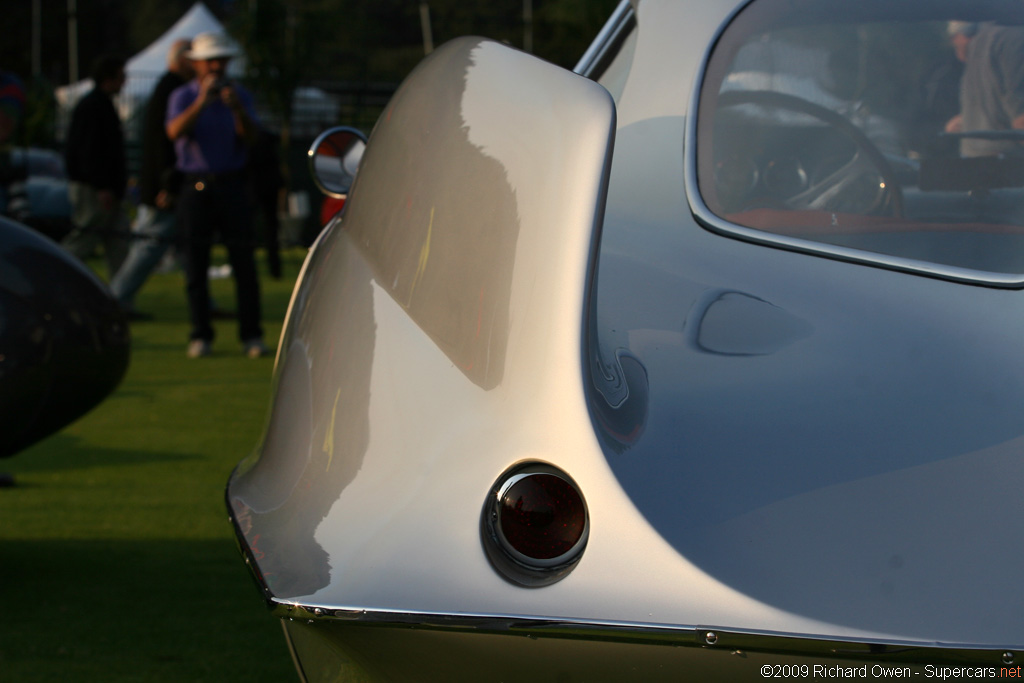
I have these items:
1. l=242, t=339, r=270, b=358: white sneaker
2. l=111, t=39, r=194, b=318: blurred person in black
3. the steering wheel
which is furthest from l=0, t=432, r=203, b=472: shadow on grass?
the steering wheel

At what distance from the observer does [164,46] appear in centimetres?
2494

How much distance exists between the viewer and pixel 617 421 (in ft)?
3.57

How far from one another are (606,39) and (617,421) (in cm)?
133

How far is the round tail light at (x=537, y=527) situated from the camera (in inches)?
40.2

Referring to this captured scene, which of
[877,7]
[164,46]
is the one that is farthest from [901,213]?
[164,46]

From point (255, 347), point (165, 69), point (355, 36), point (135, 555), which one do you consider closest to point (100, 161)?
point (255, 347)

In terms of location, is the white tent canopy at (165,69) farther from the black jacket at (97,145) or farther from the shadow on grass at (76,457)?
the shadow on grass at (76,457)

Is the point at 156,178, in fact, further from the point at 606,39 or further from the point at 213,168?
the point at 606,39

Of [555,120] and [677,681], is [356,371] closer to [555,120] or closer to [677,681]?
[555,120]

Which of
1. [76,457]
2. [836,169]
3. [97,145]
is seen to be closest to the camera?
[836,169]

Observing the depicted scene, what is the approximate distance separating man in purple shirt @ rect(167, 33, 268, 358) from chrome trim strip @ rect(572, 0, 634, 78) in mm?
4005

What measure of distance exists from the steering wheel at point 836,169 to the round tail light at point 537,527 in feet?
2.89

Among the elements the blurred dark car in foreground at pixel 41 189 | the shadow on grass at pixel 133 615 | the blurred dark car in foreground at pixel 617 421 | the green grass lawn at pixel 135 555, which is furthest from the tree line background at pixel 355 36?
the blurred dark car in foreground at pixel 617 421

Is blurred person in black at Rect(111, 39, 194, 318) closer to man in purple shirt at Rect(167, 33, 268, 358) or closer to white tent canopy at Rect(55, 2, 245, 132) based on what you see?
man in purple shirt at Rect(167, 33, 268, 358)
